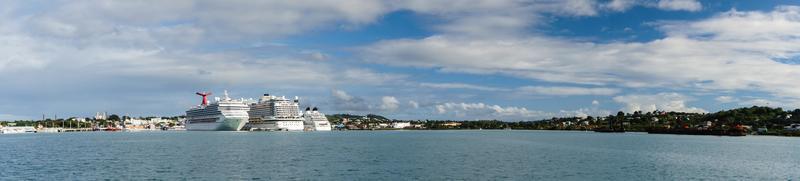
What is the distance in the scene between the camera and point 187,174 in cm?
4350

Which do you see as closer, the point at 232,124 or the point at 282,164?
the point at 282,164

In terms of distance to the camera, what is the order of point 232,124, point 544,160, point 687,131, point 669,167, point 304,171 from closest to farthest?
point 304,171
point 669,167
point 544,160
point 687,131
point 232,124

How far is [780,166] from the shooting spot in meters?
53.0

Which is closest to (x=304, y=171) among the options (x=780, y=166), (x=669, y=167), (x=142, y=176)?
(x=142, y=176)

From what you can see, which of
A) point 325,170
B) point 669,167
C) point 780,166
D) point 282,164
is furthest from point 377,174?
point 780,166

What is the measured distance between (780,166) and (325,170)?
38.1 meters

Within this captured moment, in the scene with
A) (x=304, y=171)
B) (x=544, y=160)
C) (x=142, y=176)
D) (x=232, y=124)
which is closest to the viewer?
(x=142, y=176)

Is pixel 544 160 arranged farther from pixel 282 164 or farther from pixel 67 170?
pixel 67 170

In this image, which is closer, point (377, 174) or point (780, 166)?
point (377, 174)

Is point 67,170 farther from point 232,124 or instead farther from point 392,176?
point 232,124

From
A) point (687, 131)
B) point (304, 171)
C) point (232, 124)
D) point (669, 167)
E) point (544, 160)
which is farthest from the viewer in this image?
point (232, 124)

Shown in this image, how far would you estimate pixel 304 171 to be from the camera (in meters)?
45.9

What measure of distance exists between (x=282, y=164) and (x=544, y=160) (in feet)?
78.1

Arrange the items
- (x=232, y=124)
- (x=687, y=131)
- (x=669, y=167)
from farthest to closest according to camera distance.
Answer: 1. (x=232, y=124)
2. (x=687, y=131)
3. (x=669, y=167)
